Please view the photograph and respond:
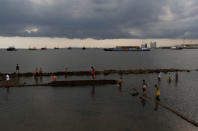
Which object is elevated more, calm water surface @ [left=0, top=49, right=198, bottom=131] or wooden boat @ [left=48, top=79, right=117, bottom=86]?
wooden boat @ [left=48, top=79, right=117, bottom=86]

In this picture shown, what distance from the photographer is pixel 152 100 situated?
20.5 metres

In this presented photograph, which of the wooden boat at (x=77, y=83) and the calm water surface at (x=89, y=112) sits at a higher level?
the wooden boat at (x=77, y=83)

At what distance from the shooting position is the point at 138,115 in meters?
15.9

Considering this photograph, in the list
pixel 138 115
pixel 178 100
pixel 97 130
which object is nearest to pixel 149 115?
pixel 138 115

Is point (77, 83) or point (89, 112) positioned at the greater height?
point (77, 83)

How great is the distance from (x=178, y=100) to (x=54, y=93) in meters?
17.7

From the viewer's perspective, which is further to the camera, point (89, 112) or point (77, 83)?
point (77, 83)

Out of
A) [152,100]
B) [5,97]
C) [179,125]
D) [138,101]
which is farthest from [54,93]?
[179,125]

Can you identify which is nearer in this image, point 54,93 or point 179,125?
point 179,125

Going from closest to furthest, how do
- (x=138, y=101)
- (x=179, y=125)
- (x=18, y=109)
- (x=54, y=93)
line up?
(x=179, y=125)
(x=18, y=109)
(x=138, y=101)
(x=54, y=93)

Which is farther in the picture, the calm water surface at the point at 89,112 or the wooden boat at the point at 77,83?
the wooden boat at the point at 77,83

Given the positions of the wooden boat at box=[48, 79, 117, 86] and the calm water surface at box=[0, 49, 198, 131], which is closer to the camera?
the calm water surface at box=[0, 49, 198, 131]

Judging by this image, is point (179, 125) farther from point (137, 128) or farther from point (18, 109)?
point (18, 109)

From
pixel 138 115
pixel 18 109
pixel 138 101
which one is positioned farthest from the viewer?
pixel 138 101
